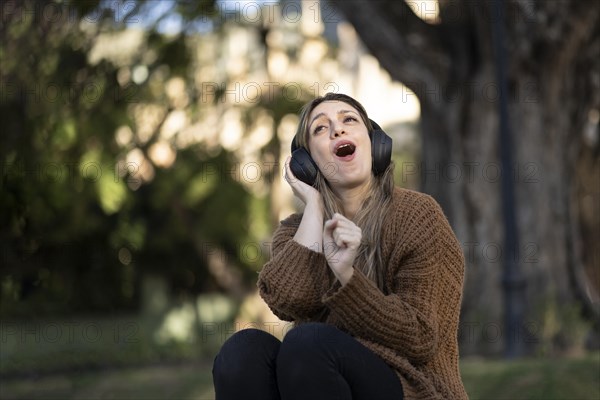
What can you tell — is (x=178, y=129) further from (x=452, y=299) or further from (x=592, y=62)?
(x=452, y=299)

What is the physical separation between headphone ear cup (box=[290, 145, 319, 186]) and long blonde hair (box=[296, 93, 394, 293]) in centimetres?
2

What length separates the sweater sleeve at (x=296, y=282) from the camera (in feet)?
10.8

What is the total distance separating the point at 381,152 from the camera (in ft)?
11.1

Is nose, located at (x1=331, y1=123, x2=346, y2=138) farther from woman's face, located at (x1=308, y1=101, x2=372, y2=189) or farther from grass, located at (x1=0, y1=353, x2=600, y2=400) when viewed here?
grass, located at (x1=0, y1=353, x2=600, y2=400)

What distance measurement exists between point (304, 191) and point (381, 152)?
29cm

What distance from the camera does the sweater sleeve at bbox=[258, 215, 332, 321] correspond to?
330 cm

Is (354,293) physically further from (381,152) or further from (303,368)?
(381,152)

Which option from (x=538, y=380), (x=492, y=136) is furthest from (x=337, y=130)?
(x=492, y=136)

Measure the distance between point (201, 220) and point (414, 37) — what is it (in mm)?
6149

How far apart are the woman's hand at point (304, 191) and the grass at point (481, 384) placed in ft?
10.4

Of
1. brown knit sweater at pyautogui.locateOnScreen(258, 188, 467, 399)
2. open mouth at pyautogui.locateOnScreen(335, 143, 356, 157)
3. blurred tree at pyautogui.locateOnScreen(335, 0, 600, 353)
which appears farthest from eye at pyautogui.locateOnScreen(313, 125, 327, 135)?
blurred tree at pyautogui.locateOnScreen(335, 0, 600, 353)

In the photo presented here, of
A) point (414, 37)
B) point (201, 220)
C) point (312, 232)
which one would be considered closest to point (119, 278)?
point (201, 220)

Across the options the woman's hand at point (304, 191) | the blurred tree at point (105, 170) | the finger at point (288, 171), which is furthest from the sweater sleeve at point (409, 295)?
the blurred tree at point (105, 170)

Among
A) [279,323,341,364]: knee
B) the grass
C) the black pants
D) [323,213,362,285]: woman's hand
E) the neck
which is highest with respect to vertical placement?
the neck
